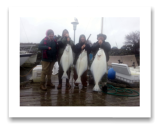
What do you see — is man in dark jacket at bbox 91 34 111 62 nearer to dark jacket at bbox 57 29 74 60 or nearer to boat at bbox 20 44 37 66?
dark jacket at bbox 57 29 74 60

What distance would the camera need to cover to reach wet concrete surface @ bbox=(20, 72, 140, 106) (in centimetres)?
266

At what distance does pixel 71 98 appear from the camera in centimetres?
287

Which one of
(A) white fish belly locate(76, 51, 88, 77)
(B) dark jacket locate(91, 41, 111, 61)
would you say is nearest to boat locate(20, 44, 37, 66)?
(A) white fish belly locate(76, 51, 88, 77)

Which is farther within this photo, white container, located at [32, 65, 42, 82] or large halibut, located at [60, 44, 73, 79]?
white container, located at [32, 65, 42, 82]

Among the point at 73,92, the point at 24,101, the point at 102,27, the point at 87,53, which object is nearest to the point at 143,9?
the point at 102,27

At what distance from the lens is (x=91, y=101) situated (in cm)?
276

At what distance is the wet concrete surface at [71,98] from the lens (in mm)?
2662

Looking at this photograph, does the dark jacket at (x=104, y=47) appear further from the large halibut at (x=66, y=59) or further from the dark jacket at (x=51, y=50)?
the dark jacket at (x=51, y=50)

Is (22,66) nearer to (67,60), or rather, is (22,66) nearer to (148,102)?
(67,60)

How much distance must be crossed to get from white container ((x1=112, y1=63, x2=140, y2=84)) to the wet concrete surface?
3.47 ft

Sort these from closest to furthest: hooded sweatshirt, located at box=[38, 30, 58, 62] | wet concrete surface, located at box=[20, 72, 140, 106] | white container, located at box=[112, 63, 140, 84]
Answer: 1. wet concrete surface, located at box=[20, 72, 140, 106]
2. hooded sweatshirt, located at box=[38, 30, 58, 62]
3. white container, located at box=[112, 63, 140, 84]

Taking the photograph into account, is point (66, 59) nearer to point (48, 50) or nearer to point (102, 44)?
point (48, 50)

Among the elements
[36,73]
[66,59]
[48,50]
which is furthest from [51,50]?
[36,73]

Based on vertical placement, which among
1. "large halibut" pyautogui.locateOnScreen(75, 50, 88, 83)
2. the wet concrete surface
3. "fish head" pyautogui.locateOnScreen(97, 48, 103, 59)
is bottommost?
the wet concrete surface
